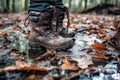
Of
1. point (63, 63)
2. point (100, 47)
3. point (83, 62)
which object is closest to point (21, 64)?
point (63, 63)

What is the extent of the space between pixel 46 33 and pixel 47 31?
0.09 ft

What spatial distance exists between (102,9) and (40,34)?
39.9 ft

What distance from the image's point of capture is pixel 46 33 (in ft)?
9.14

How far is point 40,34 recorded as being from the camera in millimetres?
2803

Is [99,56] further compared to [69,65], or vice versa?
[99,56]

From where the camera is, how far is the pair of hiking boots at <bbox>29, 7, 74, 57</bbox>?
2.71 m

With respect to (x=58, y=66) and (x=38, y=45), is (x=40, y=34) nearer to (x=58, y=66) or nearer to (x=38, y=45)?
(x=38, y=45)

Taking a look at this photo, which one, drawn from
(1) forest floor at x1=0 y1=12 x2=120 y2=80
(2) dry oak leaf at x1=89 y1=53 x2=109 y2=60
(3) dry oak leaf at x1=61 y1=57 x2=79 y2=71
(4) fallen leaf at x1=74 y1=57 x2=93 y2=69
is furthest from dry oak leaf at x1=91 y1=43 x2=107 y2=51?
(3) dry oak leaf at x1=61 y1=57 x2=79 y2=71

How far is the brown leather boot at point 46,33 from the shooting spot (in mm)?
2705

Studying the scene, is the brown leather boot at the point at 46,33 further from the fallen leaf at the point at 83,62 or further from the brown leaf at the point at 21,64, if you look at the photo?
the brown leaf at the point at 21,64

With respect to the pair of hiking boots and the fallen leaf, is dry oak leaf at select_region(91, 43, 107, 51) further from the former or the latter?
the fallen leaf

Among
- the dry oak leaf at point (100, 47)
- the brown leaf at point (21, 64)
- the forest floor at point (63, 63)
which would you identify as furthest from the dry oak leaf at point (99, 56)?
the brown leaf at point (21, 64)

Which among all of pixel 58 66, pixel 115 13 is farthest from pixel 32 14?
pixel 115 13

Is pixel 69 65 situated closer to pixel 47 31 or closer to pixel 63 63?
pixel 63 63
